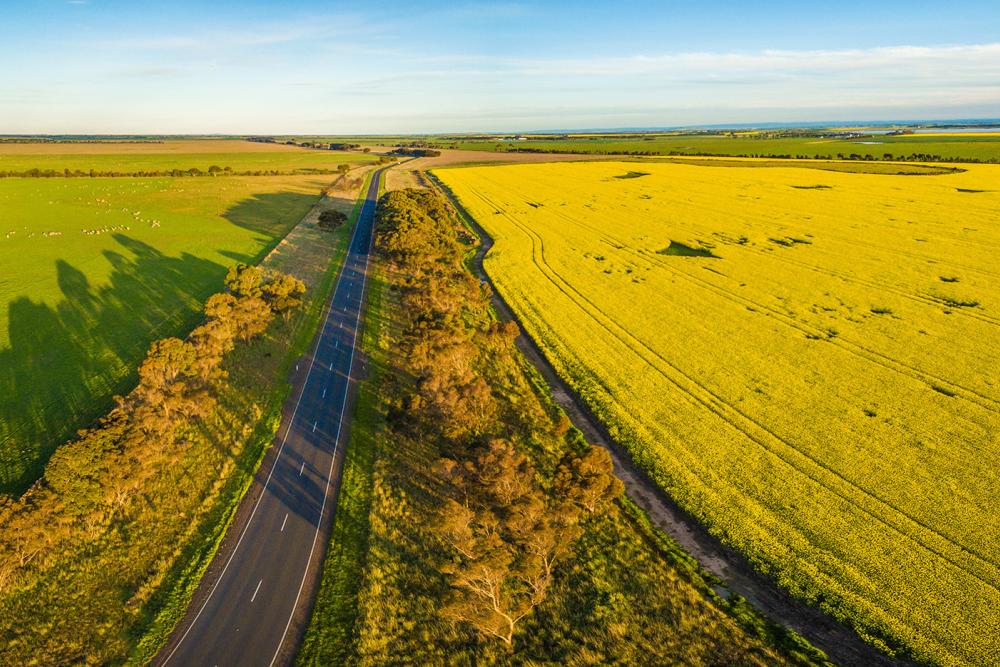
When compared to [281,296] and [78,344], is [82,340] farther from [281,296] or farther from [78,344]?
[281,296]

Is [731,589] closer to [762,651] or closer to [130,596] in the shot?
[762,651]

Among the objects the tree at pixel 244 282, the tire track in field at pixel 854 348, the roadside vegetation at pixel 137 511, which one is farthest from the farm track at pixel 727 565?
the tree at pixel 244 282

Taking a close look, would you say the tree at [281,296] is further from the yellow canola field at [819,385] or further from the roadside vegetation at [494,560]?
the yellow canola field at [819,385]

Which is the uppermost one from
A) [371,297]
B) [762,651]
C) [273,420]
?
[371,297]

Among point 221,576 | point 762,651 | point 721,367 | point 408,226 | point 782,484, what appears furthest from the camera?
point 408,226

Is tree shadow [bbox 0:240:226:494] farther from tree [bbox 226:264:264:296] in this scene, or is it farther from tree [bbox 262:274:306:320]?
tree [bbox 262:274:306:320]

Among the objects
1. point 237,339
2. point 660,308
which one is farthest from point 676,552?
point 237,339

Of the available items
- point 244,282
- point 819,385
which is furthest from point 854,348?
point 244,282
